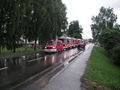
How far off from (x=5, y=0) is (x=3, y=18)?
370cm

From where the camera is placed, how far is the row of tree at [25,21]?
67.3ft

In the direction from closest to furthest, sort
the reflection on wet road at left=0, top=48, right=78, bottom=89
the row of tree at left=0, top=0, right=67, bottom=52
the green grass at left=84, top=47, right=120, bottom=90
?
the reflection on wet road at left=0, top=48, right=78, bottom=89 → the green grass at left=84, top=47, right=120, bottom=90 → the row of tree at left=0, top=0, right=67, bottom=52

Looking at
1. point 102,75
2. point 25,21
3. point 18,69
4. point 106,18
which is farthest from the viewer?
point 106,18

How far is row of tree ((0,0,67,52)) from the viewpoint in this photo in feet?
67.3

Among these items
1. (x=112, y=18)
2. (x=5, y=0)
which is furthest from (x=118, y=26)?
(x=5, y=0)

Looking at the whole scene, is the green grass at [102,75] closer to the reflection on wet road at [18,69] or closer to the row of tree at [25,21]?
the reflection on wet road at [18,69]

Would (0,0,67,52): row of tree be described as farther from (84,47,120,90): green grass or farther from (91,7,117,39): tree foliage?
(91,7,117,39): tree foliage

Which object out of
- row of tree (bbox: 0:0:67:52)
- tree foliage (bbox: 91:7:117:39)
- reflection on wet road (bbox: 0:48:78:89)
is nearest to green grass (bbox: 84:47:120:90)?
reflection on wet road (bbox: 0:48:78:89)

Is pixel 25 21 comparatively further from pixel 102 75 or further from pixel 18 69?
pixel 102 75

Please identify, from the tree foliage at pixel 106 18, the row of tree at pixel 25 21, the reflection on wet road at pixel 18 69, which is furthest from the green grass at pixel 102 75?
the tree foliage at pixel 106 18

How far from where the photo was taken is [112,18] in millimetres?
74000

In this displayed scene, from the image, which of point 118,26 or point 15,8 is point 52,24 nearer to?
point 15,8

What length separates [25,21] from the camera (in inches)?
1095

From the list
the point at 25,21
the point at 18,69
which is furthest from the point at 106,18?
the point at 18,69
